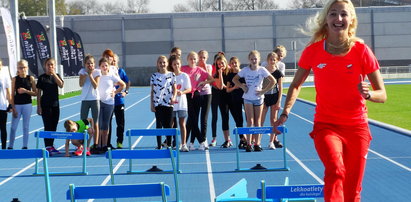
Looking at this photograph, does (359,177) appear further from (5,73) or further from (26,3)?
(26,3)

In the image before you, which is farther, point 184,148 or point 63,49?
point 63,49

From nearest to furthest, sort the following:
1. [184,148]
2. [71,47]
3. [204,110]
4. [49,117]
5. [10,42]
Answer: [49,117]
[184,148]
[204,110]
[10,42]
[71,47]

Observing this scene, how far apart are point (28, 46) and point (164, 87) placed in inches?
917

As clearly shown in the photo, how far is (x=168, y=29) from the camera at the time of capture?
70438 mm

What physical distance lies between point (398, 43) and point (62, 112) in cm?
4798

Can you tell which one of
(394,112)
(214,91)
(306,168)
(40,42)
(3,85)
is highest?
(40,42)

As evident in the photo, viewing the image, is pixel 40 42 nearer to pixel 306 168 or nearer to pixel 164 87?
pixel 164 87

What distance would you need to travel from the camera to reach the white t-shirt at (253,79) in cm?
1388

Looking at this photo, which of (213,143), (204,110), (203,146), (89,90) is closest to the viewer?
(89,90)

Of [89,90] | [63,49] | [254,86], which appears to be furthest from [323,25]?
[63,49]

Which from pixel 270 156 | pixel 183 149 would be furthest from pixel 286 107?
pixel 183 149

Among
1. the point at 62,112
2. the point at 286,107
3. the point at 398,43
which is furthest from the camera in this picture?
the point at 398,43

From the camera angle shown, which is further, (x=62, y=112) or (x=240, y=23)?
(x=240, y=23)

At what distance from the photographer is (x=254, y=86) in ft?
45.6
